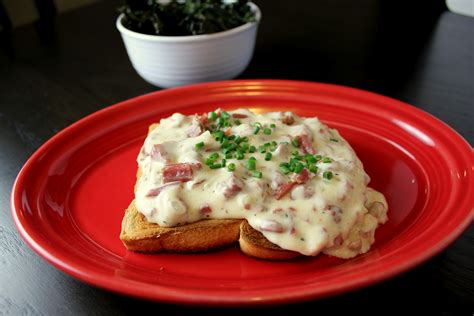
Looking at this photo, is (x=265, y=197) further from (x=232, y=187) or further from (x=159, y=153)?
(x=159, y=153)

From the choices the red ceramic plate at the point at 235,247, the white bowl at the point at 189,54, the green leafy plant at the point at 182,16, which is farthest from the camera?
the green leafy plant at the point at 182,16

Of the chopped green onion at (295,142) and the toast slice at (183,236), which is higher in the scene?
the chopped green onion at (295,142)

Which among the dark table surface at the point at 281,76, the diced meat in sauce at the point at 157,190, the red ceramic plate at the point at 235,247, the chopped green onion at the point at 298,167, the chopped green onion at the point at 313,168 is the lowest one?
the dark table surface at the point at 281,76

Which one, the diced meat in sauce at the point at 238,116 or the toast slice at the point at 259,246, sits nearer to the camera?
the toast slice at the point at 259,246

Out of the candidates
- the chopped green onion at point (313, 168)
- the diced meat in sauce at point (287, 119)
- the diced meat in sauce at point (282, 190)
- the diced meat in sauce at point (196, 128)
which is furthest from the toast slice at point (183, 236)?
the diced meat in sauce at point (287, 119)

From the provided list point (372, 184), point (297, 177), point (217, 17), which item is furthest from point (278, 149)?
point (217, 17)

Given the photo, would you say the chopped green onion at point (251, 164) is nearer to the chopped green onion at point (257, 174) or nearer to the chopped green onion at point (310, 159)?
the chopped green onion at point (257, 174)
